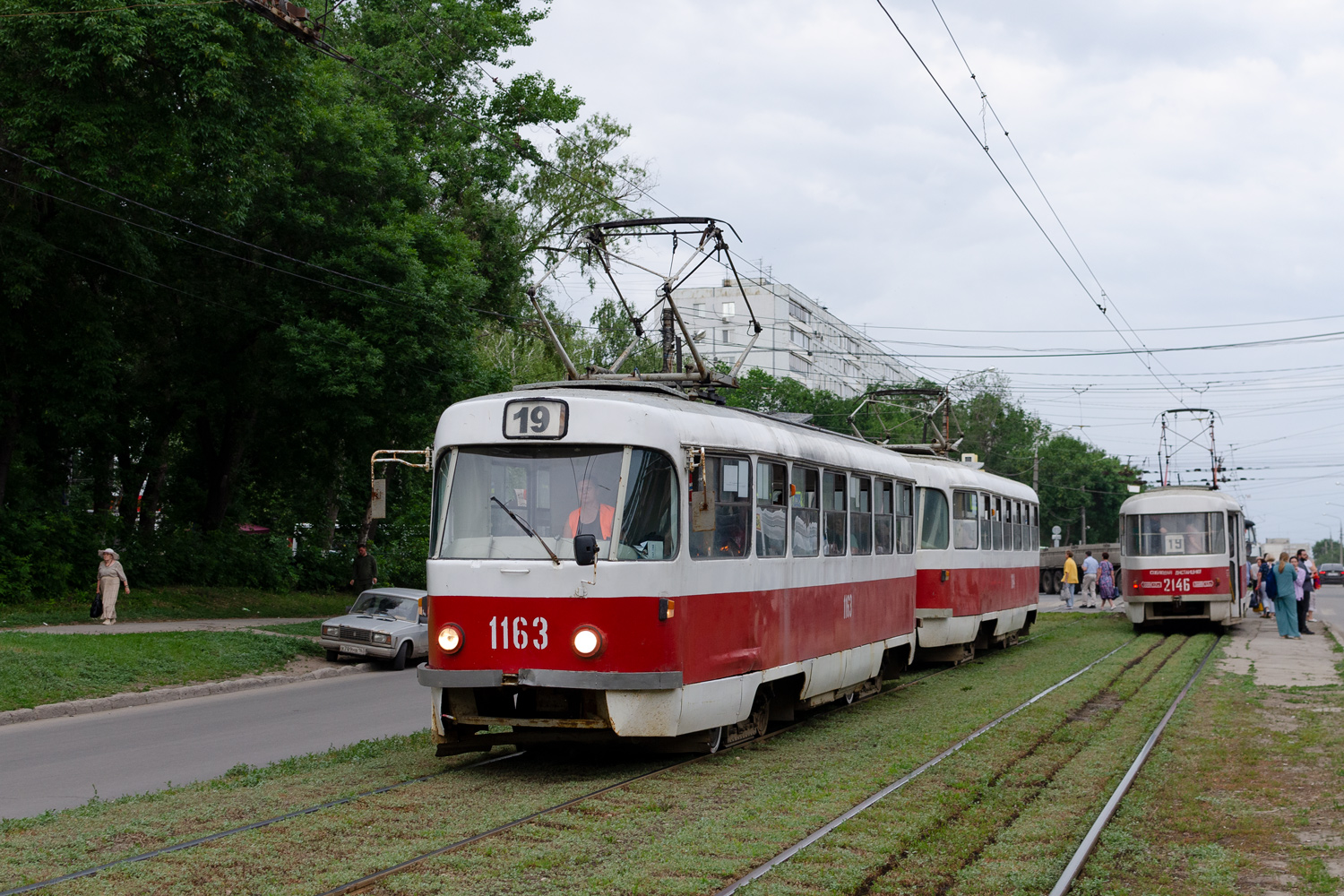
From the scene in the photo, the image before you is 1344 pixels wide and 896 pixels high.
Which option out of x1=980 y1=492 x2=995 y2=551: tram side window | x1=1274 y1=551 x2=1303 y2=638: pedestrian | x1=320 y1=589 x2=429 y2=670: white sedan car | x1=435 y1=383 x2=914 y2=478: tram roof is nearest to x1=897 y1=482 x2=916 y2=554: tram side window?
x1=435 y1=383 x2=914 y2=478: tram roof

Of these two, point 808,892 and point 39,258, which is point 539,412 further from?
point 39,258

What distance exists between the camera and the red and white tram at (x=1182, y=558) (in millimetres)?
26438

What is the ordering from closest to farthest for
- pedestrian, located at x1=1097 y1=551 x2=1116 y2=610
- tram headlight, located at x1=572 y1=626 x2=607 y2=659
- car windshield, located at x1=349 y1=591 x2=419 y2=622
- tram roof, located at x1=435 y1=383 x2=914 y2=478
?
tram headlight, located at x1=572 y1=626 x2=607 y2=659
tram roof, located at x1=435 y1=383 x2=914 y2=478
car windshield, located at x1=349 y1=591 x2=419 y2=622
pedestrian, located at x1=1097 y1=551 x2=1116 y2=610

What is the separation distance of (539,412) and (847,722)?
5.25 m

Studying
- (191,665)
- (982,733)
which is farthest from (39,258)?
(982,733)

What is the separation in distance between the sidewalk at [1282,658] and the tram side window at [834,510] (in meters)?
7.07

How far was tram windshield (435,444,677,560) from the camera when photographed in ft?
31.4

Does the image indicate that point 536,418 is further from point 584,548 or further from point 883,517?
point 883,517

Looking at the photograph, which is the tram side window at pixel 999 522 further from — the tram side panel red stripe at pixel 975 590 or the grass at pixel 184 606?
the grass at pixel 184 606

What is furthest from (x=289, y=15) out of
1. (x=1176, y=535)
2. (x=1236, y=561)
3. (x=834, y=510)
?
(x=1236, y=561)

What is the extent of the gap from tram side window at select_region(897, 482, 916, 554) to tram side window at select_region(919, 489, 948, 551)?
Answer: 6.66 feet

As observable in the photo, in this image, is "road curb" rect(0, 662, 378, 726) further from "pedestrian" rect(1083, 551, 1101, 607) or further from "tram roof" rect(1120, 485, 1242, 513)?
"pedestrian" rect(1083, 551, 1101, 607)

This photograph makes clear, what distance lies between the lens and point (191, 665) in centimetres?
1827

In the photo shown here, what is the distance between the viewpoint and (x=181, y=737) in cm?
1306
